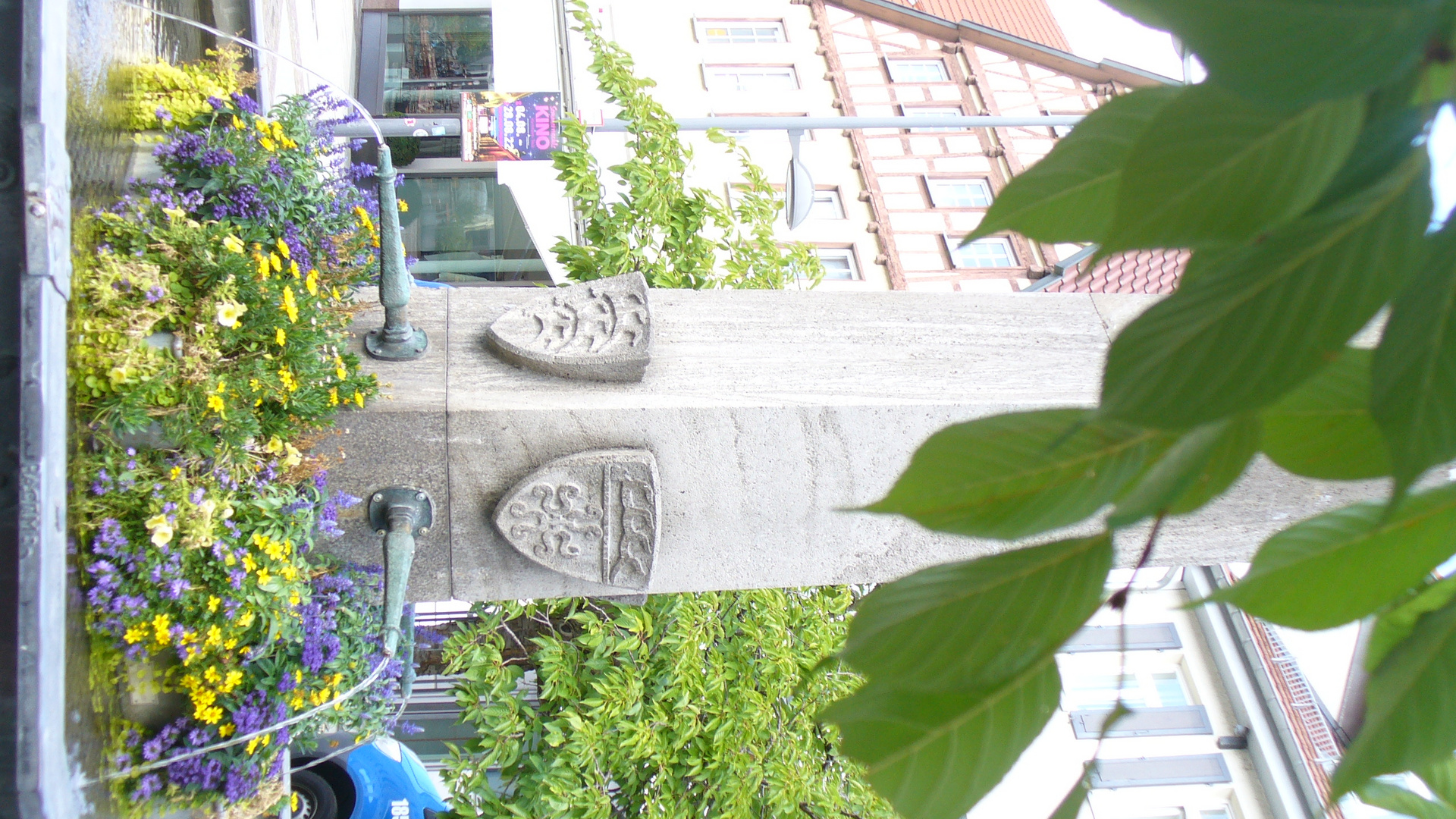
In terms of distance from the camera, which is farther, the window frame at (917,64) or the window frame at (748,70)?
the window frame at (917,64)

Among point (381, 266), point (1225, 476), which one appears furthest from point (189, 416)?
point (1225, 476)

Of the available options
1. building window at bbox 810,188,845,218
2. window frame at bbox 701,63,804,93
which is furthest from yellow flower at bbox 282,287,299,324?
window frame at bbox 701,63,804,93

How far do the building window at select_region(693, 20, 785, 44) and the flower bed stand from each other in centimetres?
1609

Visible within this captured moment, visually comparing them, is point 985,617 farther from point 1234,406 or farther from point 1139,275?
point 1139,275

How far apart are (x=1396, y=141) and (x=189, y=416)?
2229 mm

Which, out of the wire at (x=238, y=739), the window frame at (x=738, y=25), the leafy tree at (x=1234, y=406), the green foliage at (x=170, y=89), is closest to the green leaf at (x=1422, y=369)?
the leafy tree at (x=1234, y=406)

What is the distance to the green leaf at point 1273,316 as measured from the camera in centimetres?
33

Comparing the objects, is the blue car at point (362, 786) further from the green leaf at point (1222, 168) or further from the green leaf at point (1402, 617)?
the green leaf at point (1222, 168)

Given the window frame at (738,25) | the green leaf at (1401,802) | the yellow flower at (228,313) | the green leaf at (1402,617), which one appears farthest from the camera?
the window frame at (738,25)

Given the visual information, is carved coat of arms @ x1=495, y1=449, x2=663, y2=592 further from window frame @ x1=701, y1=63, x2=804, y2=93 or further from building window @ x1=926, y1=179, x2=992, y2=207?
window frame @ x1=701, y1=63, x2=804, y2=93

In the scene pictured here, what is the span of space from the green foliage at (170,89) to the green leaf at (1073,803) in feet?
8.20

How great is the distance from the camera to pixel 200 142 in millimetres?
2377

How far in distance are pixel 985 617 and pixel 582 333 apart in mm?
2329

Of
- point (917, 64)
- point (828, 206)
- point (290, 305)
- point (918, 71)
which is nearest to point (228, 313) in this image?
point (290, 305)
